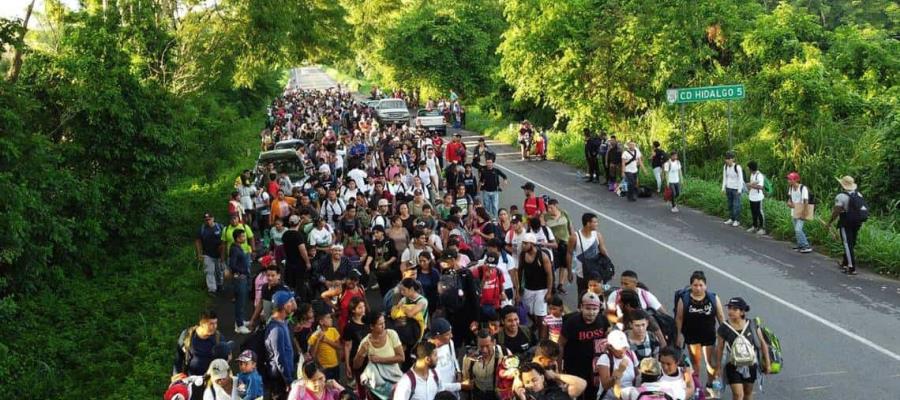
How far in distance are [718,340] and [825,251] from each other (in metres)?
8.42

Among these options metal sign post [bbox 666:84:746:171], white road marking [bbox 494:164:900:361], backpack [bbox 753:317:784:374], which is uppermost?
metal sign post [bbox 666:84:746:171]

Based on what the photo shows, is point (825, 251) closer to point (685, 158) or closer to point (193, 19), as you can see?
point (685, 158)

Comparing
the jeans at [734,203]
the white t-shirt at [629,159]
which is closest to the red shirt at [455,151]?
the white t-shirt at [629,159]

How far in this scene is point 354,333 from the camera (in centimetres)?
771

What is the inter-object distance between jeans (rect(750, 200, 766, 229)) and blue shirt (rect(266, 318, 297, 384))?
37.8 ft

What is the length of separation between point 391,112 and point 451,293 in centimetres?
3588

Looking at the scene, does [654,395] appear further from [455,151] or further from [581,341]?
[455,151]

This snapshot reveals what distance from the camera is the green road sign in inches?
730

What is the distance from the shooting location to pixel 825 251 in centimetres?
1470

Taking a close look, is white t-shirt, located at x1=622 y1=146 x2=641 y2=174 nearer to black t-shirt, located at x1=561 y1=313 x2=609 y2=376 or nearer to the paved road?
the paved road

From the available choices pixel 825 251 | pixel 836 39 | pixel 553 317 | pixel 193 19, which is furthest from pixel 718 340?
pixel 836 39

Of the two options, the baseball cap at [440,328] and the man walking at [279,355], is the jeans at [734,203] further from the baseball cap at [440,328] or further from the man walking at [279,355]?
the man walking at [279,355]

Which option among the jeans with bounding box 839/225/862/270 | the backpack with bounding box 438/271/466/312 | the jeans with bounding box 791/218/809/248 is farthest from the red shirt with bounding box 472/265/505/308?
the jeans with bounding box 791/218/809/248

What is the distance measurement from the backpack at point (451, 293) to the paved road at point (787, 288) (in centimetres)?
320
